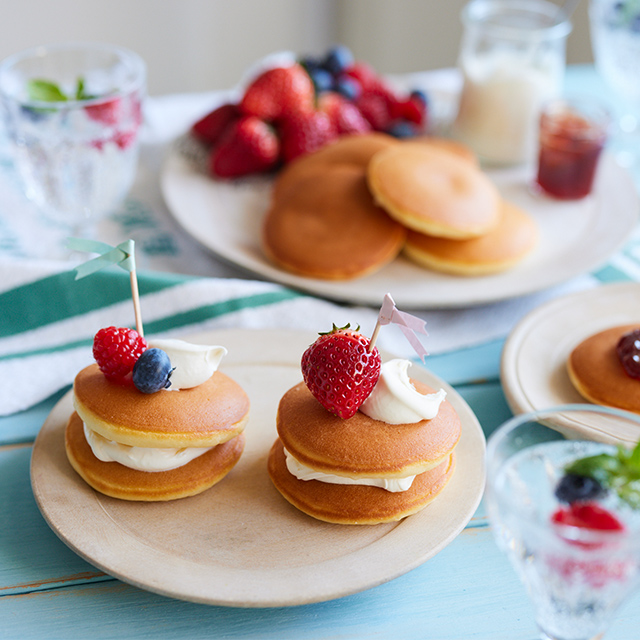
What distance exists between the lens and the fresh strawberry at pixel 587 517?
0.76 meters

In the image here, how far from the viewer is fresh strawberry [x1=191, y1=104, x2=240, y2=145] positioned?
6.71 feet

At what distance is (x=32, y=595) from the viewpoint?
3.19 ft

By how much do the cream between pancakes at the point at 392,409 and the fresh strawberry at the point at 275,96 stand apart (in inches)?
44.0

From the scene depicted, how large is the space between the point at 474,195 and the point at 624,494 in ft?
3.19

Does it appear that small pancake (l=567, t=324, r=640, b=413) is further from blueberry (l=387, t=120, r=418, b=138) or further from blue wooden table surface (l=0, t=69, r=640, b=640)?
blueberry (l=387, t=120, r=418, b=138)

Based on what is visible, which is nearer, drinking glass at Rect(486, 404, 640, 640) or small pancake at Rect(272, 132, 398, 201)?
drinking glass at Rect(486, 404, 640, 640)

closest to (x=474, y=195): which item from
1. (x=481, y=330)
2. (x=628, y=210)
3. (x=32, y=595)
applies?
(x=481, y=330)

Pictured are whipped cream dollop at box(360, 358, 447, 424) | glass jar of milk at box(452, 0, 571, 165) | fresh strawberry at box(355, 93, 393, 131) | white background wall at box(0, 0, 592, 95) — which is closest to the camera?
whipped cream dollop at box(360, 358, 447, 424)

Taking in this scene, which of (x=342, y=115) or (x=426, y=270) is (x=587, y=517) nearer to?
(x=426, y=270)

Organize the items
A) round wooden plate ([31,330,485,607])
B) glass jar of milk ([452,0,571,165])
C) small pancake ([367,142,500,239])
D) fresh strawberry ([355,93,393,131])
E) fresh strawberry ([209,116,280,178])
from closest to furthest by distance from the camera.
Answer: round wooden plate ([31,330,485,607])
small pancake ([367,142,500,239])
fresh strawberry ([209,116,280,178])
glass jar of milk ([452,0,571,165])
fresh strawberry ([355,93,393,131])

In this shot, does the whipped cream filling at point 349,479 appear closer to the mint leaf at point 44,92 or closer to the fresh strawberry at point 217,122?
the mint leaf at point 44,92

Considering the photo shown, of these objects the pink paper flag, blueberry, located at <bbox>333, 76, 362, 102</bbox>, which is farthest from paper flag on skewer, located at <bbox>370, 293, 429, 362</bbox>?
blueberry, located at <bbox>333, 76, 362, 102</bbox>

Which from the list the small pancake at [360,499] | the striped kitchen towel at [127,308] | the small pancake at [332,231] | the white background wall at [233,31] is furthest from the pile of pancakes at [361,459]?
the white background wall at [233,31]

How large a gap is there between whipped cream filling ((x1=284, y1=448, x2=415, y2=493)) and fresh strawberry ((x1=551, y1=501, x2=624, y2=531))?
0.85 ft
